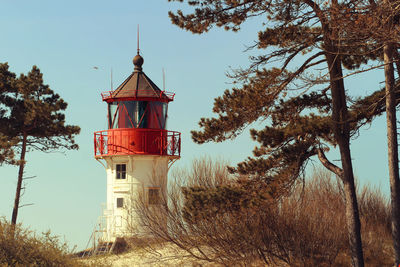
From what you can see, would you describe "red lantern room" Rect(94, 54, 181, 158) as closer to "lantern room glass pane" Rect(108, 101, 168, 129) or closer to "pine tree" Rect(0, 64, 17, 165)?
"lantern room glass pane" Rect(108, 101, 168, 129)

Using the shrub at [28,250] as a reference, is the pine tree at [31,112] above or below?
above

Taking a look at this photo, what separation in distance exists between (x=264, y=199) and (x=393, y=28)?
5214 mm

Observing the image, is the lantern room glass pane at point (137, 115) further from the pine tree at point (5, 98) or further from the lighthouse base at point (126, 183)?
the pine tree at point (5, 98)

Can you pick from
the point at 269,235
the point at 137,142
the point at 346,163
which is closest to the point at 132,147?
the point at 137,142

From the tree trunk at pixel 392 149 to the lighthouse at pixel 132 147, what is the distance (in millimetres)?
10910

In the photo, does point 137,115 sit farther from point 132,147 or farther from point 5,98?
point 5,98

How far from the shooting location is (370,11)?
11234 mm

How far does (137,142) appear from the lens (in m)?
23.7

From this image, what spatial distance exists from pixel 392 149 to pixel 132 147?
1218cm

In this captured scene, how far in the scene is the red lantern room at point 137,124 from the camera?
23.8 meters

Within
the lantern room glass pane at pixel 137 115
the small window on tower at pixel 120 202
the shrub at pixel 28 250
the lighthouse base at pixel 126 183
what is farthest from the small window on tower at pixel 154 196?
the shrub at pixel 28 250

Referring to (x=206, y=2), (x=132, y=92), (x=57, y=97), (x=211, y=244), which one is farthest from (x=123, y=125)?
(x=206, y=2)

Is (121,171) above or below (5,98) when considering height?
below

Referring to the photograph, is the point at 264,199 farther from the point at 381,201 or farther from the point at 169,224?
the point at 381,201
